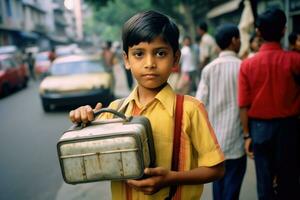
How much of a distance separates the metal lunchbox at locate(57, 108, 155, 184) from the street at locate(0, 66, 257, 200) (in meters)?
2.76

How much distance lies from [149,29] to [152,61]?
0.41 feet

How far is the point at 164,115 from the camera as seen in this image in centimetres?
151

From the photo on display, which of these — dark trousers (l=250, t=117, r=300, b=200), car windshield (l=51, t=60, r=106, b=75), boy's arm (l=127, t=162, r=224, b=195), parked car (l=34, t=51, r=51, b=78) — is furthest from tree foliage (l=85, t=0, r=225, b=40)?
boy's arm (l=127, t=162, r=224, b=195)

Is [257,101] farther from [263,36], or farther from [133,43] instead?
[133,43]

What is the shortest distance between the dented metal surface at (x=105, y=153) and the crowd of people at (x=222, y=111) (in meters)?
0.06

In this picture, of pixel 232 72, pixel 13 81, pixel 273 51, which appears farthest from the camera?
pixel 13 81

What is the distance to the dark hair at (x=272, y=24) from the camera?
2.67 metres

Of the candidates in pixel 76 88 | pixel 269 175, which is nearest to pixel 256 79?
pixel 269 175

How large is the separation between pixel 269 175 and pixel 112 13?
161ft

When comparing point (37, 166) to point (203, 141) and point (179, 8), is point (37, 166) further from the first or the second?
point (179, 8)

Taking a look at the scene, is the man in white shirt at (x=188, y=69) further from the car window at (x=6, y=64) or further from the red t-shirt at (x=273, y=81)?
the car window at (x=6, y=64)

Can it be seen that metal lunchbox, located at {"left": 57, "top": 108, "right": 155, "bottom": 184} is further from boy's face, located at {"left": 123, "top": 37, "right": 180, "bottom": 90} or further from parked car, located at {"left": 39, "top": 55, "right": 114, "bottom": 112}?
parked car, located at {"left": 39, "top": 55, "right": 114, "bottom": 112}

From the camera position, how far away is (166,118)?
1.50 meters

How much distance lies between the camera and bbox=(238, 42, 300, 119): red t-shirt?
102 inches
